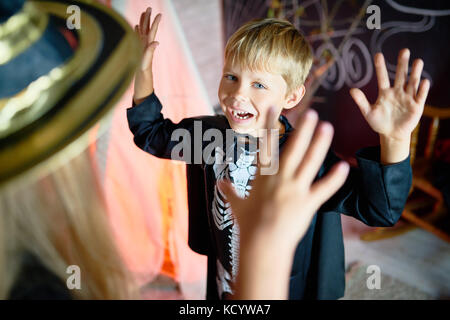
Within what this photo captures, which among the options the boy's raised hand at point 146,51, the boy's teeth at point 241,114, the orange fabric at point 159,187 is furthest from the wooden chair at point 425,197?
the boy's raised hand at point 146,51

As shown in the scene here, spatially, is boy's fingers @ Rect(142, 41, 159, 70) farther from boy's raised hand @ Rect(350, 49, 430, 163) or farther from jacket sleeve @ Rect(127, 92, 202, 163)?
boy's raised hand @ Rect(350, 49, 430, 163)

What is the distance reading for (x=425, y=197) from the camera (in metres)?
2.06

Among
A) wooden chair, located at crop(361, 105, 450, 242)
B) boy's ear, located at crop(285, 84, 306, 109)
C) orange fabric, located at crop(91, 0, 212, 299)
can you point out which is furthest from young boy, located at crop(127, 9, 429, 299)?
wooden chair, located at crop(361, 105, 450, 242)

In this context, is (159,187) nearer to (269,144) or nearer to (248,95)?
(248,95)

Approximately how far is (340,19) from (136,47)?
1913mm

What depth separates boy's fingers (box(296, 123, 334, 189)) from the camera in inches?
15.6

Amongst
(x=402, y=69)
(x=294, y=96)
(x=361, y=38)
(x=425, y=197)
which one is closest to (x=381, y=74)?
(x=402, y=69)

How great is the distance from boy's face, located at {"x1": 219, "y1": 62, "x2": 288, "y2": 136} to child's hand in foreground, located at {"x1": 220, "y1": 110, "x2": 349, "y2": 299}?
0.89 feet

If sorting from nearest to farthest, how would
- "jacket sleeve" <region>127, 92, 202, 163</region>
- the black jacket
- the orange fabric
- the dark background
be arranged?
the black jacket → "jacket sleeve" <region>127, 92, 202, 163</region> → the orange fabric → the dark background

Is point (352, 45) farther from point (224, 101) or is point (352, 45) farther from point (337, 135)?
point (224, 101)

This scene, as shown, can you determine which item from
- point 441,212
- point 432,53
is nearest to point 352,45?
point 432,53

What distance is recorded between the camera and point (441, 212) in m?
1.89

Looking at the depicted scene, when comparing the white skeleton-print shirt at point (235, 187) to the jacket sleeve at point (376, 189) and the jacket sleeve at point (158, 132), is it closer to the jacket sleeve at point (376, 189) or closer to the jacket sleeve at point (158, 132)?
the jacket sleeve at point (158, 132)

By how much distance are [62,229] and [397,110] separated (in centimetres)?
60
